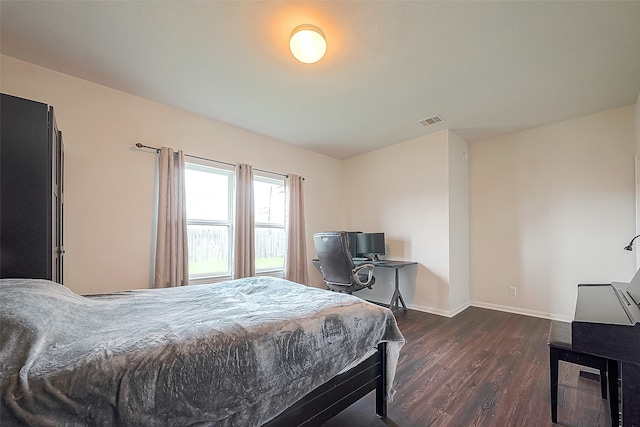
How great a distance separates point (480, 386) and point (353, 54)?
273 centimetres

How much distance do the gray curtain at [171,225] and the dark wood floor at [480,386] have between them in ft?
7.11

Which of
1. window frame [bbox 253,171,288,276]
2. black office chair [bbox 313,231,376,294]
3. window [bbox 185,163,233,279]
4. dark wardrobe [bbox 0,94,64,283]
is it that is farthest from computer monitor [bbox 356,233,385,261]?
dark wardrobe [bbox 0,94,64,283]

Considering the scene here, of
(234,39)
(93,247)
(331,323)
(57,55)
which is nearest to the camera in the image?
(331,323)

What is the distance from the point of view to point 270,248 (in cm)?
406

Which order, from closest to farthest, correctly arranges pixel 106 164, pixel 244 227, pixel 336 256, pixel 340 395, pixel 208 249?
1. pixel 340 395
2. pixel 106 164
3. pixel 336 256
4. pixel 208 249
5. pixel 244 227

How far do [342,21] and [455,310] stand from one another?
372 centimetres

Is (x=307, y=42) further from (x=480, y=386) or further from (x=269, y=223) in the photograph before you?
(x=480, y=386)

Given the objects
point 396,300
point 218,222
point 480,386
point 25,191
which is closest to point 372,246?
point 396,300

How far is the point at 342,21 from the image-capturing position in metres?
1.83

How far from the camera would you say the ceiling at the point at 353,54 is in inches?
69.3

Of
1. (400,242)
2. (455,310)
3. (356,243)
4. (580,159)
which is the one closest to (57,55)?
(356,243)

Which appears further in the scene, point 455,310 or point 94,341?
point 455,310

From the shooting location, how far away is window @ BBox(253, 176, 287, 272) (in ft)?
12.9

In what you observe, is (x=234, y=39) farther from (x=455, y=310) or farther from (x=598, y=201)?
(x=598, y=201)
